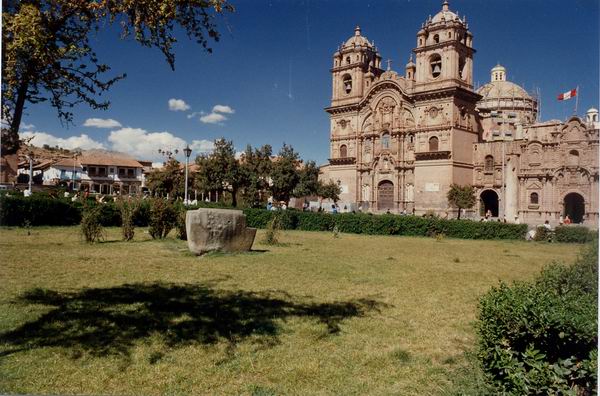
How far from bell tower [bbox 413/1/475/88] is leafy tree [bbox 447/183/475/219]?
10139 mm

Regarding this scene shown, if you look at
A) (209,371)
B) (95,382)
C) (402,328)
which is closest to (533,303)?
(402,328)

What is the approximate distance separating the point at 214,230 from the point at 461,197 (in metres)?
31.9

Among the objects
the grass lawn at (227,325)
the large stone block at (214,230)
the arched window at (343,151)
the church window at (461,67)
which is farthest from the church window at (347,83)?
the grass lawn at (227,325)

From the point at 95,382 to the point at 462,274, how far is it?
10297mm

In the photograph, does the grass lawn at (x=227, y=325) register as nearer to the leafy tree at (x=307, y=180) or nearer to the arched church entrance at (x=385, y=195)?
the leafy tree at (x=307, y=180)

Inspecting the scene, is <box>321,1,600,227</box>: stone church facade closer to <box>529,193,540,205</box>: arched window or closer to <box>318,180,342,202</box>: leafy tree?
<box>529,193,540,205</box>: arched window

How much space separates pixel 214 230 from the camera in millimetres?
13430

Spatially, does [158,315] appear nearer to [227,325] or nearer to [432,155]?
[227,325]

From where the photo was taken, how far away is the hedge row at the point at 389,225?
26.0 metres

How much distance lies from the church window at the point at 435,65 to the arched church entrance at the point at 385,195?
1247 centimetres

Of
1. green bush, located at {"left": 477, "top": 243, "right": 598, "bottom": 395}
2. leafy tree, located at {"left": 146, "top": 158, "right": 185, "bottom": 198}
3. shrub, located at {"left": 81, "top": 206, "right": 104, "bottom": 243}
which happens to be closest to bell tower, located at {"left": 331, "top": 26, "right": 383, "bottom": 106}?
leafy tree, located at {"left": 146, "top": 158, "right": 185, "bottom": 198}

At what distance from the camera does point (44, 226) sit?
20562 mm

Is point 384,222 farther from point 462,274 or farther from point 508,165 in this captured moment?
point 508,165

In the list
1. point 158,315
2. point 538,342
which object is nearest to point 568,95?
point 538,342
